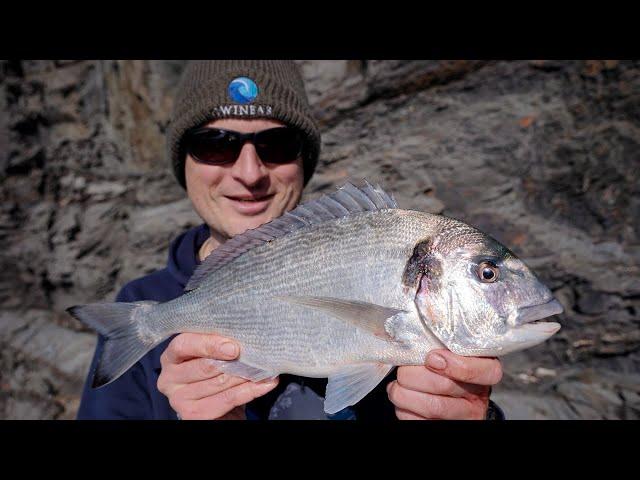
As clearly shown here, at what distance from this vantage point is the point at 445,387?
110 centimetres

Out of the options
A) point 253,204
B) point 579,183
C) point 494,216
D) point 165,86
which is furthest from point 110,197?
point 579,183

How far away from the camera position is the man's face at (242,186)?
1727mm

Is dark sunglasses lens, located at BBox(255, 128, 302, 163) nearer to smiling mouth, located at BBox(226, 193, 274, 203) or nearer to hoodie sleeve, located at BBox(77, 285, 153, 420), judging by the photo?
smiling mouth, located at BBox(226, 193, 274, 203)

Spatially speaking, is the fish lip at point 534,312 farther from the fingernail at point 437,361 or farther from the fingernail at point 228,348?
the fingernail at point 228,348

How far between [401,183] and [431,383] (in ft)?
6.28

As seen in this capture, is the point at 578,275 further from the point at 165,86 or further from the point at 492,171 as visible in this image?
the point at 165,86

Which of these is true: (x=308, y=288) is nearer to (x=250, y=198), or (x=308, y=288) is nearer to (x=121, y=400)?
(x=250, y=198)

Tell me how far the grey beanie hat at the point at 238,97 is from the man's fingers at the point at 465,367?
3.96 ft

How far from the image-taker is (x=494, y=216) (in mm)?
2586

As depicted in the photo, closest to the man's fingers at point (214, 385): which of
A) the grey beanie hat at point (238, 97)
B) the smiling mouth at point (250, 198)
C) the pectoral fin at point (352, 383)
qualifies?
the pectoral fin at point (352, 383)

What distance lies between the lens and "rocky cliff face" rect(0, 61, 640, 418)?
228cm

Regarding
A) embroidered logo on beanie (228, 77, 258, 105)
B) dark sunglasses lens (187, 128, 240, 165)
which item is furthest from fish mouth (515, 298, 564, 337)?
embroidered logo on beanie (228, 77, 258, 105)

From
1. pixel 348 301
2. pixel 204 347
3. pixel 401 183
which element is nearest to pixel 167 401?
pixel 204 347

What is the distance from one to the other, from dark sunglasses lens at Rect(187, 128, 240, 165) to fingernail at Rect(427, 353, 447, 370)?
1.13 metres
